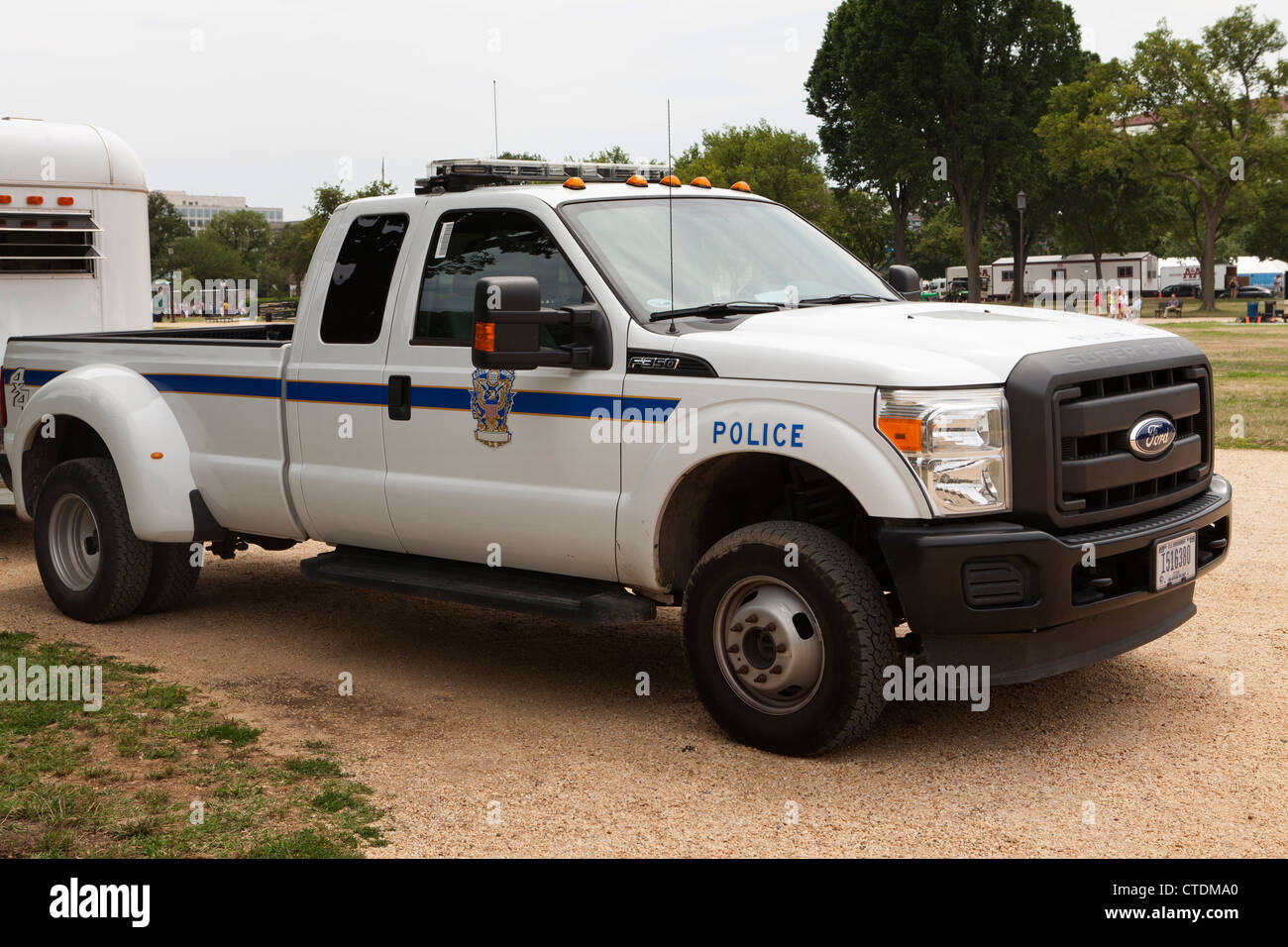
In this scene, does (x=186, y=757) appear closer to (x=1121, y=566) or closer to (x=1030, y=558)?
(x=1030, y=558)

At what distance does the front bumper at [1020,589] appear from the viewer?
15.9 ft

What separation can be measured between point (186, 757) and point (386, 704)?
1.00 m

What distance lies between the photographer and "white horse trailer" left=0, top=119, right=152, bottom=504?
1045 centimetres

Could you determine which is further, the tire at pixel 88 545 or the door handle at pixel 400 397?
the tire at pixel 88 545

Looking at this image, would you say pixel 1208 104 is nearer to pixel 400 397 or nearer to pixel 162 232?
pixel 400 397

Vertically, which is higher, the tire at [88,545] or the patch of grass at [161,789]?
the tire at [88,545]

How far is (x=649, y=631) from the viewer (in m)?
7.61

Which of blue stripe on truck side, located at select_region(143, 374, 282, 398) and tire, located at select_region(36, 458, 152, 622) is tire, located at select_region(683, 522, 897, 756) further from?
tire, located at select_region(36, 458, 152, 622)

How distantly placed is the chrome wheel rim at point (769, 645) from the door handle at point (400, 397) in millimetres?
1787

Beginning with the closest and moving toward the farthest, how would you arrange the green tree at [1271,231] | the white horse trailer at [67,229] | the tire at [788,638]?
1. the tire at [788,638]
2. the white horse trailer at [67,229]
3. the green tree at [1271,231]

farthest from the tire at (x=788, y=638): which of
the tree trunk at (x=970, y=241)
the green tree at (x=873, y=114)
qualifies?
the green tree at (x=873, y=114)

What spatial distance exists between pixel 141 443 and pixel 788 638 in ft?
12.6

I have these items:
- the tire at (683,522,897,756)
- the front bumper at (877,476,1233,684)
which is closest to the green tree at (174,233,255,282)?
the tire at (683,522,897,756)

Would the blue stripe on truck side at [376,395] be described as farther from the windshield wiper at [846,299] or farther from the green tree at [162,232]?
the green tree at [162,232]
